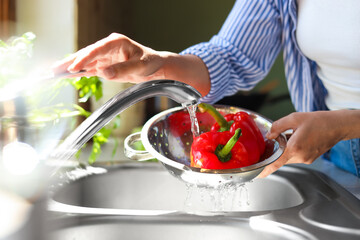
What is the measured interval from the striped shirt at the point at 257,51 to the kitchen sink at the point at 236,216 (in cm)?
20

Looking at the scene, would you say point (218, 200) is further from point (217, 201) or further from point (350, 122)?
point (350, 122)

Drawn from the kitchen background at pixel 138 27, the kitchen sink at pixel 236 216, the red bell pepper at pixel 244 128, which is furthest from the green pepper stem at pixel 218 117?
the kitchen background at pixel 138 27

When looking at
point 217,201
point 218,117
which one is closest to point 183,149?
point 218,117

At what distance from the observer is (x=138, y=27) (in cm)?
229

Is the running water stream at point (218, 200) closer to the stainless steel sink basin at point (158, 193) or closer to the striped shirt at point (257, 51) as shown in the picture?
the stainless steel sink basin at point (158, 193)

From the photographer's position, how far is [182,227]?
644mm

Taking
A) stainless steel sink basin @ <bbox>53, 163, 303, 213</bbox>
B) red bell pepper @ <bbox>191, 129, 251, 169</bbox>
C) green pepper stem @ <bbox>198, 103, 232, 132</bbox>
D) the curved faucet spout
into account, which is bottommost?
stainless steel sink basin @ <bbox>53, 163, 303, 213</bbox>

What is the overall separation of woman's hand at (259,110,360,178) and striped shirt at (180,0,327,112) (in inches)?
9.9

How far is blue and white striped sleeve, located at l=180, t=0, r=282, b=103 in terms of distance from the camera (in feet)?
3.01

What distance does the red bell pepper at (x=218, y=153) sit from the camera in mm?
631

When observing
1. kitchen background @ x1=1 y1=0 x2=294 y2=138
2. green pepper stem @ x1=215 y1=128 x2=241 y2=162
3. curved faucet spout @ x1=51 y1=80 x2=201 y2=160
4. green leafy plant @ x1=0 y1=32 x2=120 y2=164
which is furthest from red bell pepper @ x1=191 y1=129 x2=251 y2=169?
kitchen background @ x1=1 y1=0 x2=294 y2=138

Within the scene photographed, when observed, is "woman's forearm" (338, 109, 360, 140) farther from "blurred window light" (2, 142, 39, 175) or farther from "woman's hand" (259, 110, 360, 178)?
"blurred window light" (2, 142, 39, 175)

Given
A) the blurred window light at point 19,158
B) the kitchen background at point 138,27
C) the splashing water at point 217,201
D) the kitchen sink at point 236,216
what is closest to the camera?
the blurred window light at point 19,158

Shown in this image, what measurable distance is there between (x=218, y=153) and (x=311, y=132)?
6.0 inches
